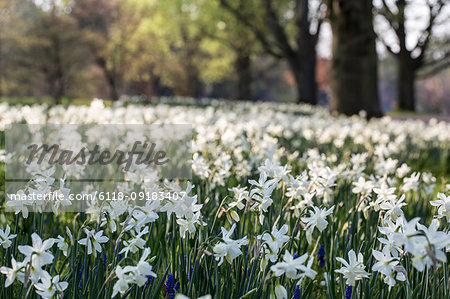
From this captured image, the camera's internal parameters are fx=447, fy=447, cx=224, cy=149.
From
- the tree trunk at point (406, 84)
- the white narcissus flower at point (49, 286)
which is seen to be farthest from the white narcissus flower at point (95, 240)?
the tree trunk at point (406, 84)

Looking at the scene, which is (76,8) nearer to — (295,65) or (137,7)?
(137,7)

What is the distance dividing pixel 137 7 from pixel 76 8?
14.2 feet

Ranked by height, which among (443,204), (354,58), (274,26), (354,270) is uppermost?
Result: (274,26)

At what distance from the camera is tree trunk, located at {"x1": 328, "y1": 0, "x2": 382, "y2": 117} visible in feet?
36.2

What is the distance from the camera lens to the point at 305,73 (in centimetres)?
2353

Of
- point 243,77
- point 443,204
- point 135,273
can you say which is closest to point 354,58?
point 443,204

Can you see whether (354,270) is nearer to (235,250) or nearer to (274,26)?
(235,250)

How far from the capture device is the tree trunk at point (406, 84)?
2690 centimetres

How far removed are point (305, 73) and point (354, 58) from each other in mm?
12398

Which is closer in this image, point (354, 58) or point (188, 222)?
point (188, 222)

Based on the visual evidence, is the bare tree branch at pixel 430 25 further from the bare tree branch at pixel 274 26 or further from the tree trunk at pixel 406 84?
the bare tree branch at pixel 274 26

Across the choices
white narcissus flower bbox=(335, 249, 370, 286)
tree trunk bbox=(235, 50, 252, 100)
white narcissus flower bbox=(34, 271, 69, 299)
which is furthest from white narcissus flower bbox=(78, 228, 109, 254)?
tree trunk bbox=(235, 50, 252, 100)

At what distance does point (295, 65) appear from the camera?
23.4 m

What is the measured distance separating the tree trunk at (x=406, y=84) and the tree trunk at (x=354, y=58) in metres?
16.7
